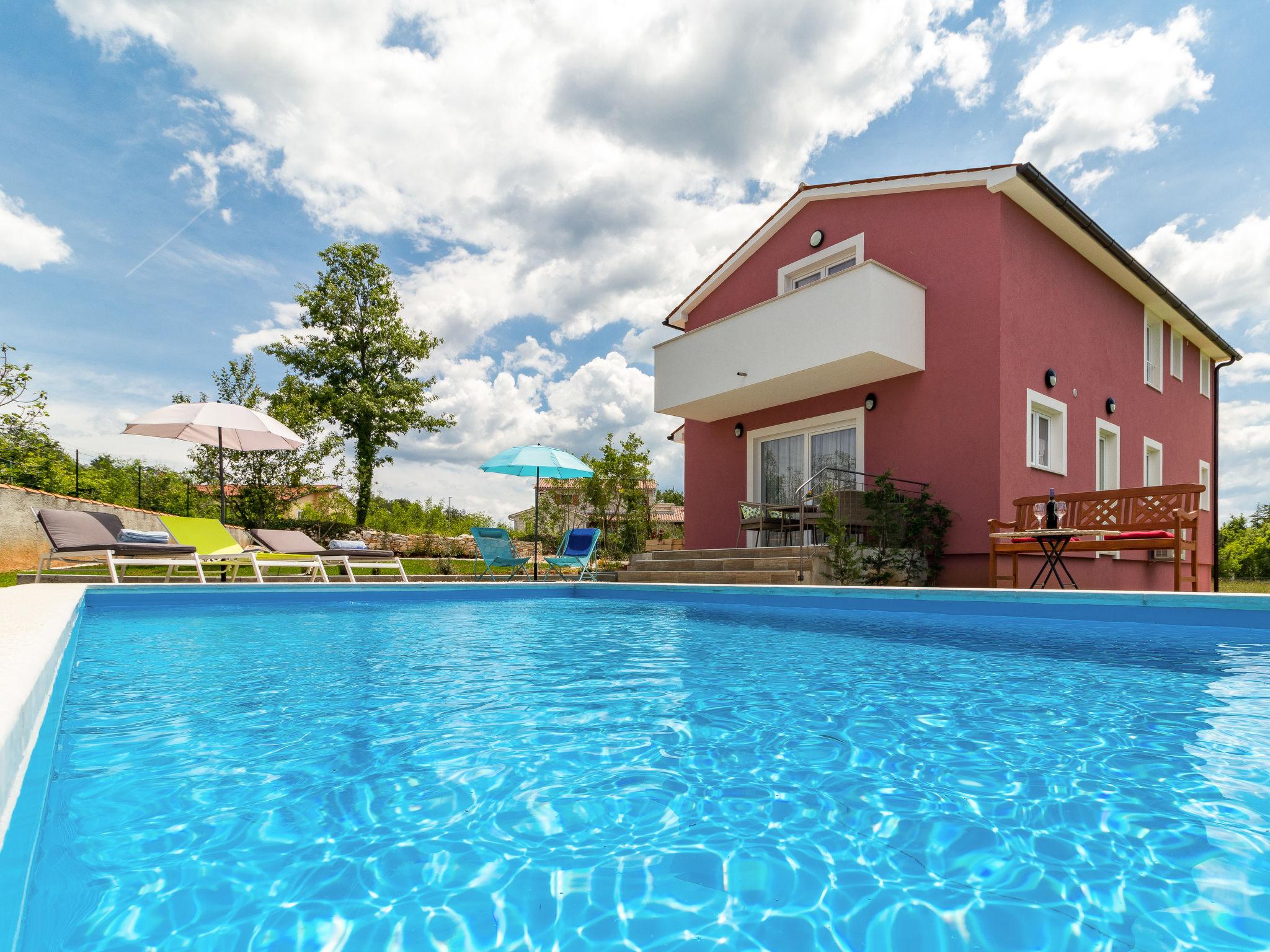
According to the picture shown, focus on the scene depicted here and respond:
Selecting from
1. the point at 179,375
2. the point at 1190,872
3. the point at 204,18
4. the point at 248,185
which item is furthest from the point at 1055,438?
the point at 179,375

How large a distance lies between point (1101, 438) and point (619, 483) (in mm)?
13277

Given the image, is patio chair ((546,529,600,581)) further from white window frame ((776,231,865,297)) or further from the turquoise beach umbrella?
white window frame ((776,231,865,297))

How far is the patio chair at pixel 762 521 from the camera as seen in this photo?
38.9 feet

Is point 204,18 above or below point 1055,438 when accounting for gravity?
above

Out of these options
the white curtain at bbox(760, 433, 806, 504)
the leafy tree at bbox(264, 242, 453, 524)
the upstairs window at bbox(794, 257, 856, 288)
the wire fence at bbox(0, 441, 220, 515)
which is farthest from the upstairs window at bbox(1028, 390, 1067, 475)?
the wire fence at bbox(0, 441, 220, 515)

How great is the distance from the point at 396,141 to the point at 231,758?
1234 centimetres

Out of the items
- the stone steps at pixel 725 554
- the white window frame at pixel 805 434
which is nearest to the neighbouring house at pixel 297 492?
the stone steps at pixel 725 554

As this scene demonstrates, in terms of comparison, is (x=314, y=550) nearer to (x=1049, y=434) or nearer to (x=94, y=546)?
(x=94, y=546)

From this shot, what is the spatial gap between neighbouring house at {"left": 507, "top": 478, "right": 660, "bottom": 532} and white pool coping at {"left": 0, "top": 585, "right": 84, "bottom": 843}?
18784 mm

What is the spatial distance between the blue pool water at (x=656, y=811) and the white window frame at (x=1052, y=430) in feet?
24.8

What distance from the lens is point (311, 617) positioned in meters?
7.27

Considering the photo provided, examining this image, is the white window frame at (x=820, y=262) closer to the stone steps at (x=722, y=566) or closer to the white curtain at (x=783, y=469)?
the white curtain at (x=783, y=469)

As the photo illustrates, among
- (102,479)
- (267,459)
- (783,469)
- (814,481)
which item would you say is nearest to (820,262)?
(783,469)

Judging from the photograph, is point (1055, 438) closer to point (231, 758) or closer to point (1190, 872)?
point (1190, 872)
